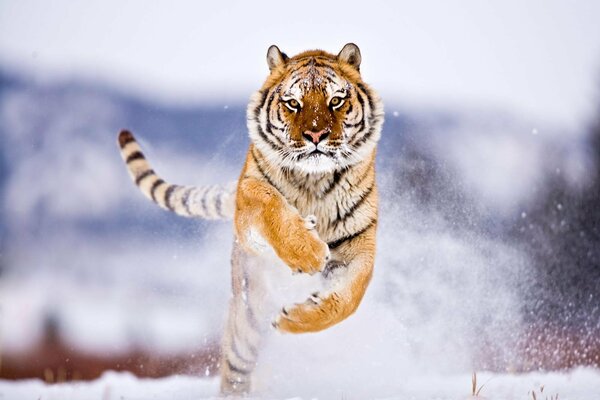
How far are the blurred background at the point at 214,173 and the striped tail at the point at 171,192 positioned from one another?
0.05m

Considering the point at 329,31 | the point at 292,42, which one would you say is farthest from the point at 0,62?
the point at 329,31

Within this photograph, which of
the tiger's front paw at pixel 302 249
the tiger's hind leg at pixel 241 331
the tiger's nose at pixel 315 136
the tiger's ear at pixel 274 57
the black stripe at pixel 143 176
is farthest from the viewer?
the black stripe at pixel 143 176

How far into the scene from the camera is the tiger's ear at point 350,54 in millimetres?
2303

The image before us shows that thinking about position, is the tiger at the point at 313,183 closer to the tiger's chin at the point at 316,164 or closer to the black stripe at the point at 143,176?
the tiger's chin at the point at 316,164

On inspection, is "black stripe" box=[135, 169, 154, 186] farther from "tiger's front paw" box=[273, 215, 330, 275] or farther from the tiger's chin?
"tiger's front paw" box=[273, 215, 330, 275]

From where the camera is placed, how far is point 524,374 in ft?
8.75

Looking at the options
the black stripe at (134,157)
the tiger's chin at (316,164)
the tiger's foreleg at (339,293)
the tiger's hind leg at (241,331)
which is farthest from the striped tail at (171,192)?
the tiger's foreleg at (339,293)

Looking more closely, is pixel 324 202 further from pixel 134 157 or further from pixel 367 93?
pixel 134 157

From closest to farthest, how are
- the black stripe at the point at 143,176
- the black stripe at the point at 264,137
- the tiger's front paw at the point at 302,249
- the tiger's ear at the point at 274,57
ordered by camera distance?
the tiger's front paw at the point at 302,249, the black stripe at the point at 264,137, the tiger's ear at the point at 274,57, the black stripe at the point at 143,176

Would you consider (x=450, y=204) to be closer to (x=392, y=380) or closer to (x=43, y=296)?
(x=392, y=380)

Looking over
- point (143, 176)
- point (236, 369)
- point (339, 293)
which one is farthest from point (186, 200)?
point (339, 293)

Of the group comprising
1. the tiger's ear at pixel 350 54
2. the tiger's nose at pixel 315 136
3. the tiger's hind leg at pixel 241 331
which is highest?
the tiger's ear at pixel 350 54

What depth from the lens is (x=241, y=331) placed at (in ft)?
8.26

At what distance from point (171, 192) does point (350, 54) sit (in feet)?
3.08
